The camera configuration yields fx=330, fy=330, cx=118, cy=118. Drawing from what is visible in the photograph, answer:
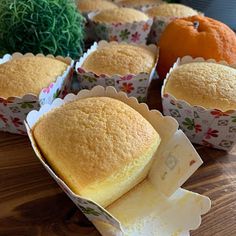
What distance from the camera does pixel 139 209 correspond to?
54 cm

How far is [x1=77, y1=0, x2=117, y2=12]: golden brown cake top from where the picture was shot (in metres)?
1.15

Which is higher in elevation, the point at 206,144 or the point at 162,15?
the point at 162,15

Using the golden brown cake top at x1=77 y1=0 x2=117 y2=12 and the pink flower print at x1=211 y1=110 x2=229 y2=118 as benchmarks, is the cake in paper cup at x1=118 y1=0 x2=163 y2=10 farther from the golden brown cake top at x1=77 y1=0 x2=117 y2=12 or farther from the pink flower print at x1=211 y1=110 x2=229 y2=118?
the pink flower print at x1=211 y1=110 x2=229 y2=118

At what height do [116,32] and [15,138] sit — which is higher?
[116,32]

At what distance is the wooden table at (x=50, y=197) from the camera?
0.54 metres

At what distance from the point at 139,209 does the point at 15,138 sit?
344 millimetres

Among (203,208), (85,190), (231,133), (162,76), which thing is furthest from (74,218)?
(162,76)

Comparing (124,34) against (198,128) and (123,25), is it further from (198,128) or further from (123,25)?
(198,128)

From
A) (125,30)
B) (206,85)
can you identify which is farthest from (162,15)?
(206,85)

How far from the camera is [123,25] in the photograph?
100 centimetres

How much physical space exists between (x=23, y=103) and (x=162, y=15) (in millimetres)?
606

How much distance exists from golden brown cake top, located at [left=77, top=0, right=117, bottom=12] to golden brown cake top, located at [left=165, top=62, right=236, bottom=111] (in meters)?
0.55

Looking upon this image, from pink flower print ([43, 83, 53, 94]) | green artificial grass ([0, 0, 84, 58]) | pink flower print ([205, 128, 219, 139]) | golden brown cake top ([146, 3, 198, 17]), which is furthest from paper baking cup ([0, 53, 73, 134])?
golden brown cake top ([146, 3, 198, 17])

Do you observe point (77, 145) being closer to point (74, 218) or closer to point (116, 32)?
point (74, 218)
